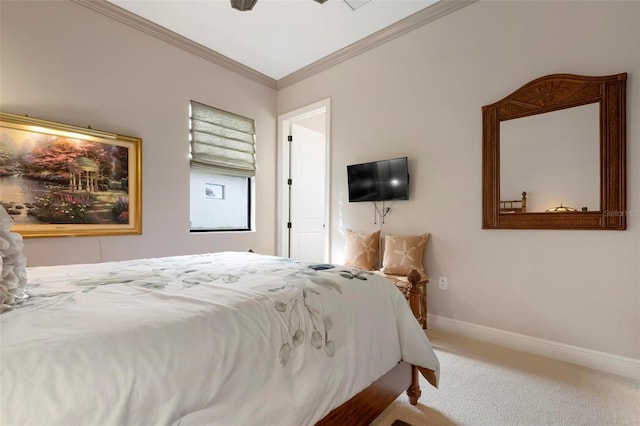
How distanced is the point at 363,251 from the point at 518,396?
1721 millimetres

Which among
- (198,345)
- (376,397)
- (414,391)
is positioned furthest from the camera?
(414,391)

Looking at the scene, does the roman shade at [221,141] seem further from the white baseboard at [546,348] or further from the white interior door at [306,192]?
the white baseboard at [546,348]

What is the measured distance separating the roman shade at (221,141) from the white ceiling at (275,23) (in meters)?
0.77

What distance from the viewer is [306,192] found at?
4609mm

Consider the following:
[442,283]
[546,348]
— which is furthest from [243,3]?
[546,348]

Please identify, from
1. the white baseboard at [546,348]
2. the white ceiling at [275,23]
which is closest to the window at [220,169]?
the white ceiling at [275,23]

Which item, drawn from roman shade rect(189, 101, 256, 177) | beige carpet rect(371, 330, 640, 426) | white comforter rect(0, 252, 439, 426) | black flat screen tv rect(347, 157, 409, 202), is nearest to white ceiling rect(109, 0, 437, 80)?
roman shade rect(189, 101, 256, 177)

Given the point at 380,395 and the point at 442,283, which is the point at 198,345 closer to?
the point at 380,395

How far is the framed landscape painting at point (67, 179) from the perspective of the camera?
7.61 feet

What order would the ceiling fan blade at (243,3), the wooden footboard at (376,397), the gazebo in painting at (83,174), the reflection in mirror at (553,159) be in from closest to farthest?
the wooden footboard at (376,397)
the ceiling fan blade at (243,3)
the reflection in mirror at (553,159)
the gazebo in painting at (83,174)

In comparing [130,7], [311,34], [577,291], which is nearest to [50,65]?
[130,7]

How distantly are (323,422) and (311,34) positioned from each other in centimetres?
350

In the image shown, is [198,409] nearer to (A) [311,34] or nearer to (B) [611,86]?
(B) [611,86]

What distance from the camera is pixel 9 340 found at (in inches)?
26.3
